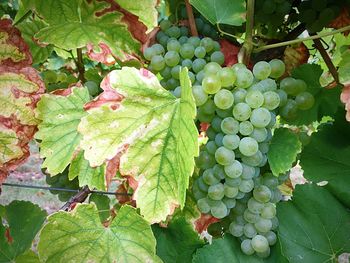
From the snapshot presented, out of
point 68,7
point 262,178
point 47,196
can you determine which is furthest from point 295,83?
point 47,196

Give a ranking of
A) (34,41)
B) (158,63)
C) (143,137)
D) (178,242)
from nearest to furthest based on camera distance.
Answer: (143,137)
(158,63)
(178,242)
(34,41)

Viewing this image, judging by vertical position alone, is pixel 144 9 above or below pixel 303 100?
above

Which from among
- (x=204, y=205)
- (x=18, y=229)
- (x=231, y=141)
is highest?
(x=231, y=141)

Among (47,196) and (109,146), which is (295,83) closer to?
(109,146)

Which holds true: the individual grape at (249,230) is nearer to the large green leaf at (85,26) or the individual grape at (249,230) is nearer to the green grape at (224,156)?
the green grape at (224,156)

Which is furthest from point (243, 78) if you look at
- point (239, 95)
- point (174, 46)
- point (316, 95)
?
point (316, 95)

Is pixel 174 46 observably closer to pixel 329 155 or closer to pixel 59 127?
pixel 59 127

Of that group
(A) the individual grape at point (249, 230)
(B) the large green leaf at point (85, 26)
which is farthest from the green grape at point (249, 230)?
(B) the large green leaf at point (85, 26)
